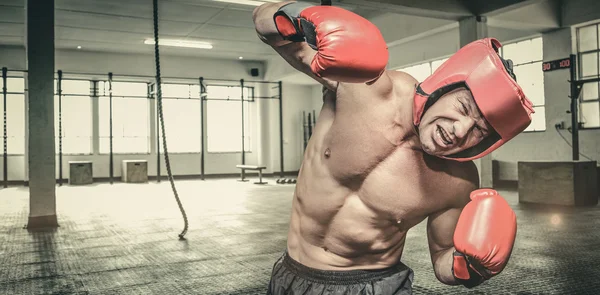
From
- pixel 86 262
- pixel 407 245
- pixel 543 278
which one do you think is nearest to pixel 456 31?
pixel 407 245

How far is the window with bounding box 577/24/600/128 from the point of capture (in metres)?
7.49

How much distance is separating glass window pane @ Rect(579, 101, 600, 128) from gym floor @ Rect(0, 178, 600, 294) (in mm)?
2243

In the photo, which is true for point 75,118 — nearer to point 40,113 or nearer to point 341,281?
point 40,113

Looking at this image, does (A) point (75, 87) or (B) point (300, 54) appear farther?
(A) point (75, 87)

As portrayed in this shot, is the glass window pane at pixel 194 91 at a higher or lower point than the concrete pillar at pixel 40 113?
higher

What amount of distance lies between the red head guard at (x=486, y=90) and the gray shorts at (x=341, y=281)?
1.35 ft

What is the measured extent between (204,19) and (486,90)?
316 inches

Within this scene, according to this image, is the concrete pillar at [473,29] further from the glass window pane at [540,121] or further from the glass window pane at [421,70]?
the glass window pane at [421,70]

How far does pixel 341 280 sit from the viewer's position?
131 centimetres

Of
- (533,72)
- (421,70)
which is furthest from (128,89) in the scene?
(533,72)

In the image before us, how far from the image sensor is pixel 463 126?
3.62 ft

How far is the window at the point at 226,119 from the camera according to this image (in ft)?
42.2

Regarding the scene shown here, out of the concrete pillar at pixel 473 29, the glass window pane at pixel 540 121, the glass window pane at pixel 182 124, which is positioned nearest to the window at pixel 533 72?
the glass window pane at pixel 540 121

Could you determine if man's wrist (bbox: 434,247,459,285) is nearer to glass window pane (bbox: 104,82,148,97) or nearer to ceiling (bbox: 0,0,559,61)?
ceiling (bbox: 0,0,559,61)
